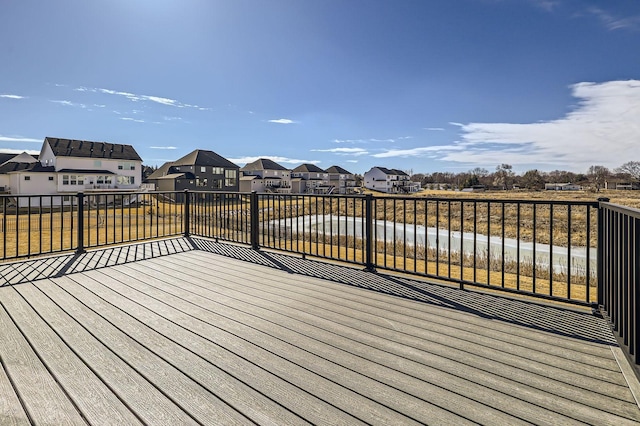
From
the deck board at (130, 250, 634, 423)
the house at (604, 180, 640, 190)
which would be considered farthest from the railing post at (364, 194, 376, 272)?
the house at (604, 180, 640, 190)

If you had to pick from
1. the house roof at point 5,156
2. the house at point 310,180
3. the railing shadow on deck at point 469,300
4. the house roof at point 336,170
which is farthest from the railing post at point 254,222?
the house roof at point 336,170

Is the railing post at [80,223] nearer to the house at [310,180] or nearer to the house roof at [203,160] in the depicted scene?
the house roof at [203,160]

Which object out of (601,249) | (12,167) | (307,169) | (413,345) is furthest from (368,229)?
(307,169)

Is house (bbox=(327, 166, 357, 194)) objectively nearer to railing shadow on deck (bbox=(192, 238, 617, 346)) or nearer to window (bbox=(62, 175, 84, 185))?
window (bbox=(62, 175, 84, 185))

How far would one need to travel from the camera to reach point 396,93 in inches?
555

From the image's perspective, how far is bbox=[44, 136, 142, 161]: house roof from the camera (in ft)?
92.1

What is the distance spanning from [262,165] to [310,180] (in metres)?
10.4

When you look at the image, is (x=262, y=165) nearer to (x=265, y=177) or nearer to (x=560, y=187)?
(x=265, y=177)

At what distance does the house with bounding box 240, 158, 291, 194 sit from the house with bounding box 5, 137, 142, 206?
16.5 metres

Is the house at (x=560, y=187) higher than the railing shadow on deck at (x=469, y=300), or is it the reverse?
the house at (x=560, y=187)

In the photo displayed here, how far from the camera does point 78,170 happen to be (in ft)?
93.4

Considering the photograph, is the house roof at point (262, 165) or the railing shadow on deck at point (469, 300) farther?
the house roof at point (262, 165)

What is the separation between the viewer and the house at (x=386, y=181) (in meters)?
59.9

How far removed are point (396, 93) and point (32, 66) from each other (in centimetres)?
1337
